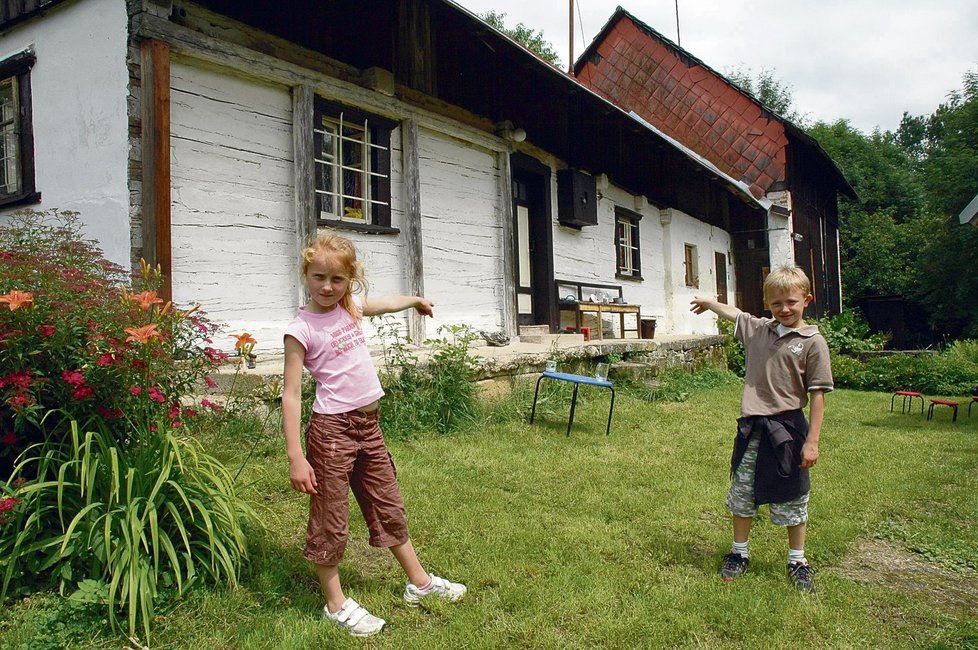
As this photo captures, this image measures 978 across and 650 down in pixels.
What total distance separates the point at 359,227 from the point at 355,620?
4.66 metres

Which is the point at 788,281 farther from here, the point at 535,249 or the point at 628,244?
the point at 628,244

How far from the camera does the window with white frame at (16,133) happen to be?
595cm

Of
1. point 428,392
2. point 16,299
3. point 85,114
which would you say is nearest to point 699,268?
point 428,392

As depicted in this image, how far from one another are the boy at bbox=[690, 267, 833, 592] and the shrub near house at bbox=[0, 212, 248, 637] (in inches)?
86.2

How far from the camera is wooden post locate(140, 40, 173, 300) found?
495 cm

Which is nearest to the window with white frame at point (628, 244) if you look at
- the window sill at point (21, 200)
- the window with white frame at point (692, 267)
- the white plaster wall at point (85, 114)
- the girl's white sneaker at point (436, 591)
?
the window with white frame at point (692, 267)

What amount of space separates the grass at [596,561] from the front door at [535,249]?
445cm

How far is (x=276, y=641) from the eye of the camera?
2338 mm

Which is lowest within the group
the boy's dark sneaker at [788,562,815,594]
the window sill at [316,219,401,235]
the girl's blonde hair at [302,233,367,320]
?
the boy's dark sneaker at [788,562,815,594]

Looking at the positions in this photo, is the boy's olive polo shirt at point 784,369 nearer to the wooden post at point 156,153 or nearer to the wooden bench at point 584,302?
the wooden post at point 156,153

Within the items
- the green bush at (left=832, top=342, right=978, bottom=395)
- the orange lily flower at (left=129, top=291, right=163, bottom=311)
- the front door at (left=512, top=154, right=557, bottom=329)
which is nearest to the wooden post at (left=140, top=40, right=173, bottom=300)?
the orange lily flower at (left=129, top=291, right=163, bottom=311)

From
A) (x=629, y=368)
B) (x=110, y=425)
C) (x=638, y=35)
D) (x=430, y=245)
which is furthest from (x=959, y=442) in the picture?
(x=638, y=35)

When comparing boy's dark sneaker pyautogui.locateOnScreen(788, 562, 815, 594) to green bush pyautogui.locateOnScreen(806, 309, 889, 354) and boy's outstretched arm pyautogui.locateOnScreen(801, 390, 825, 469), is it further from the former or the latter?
green bush pyautogui.locateOnScreen(806, 309, 889, 354)

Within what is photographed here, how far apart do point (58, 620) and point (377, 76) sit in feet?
18.2
